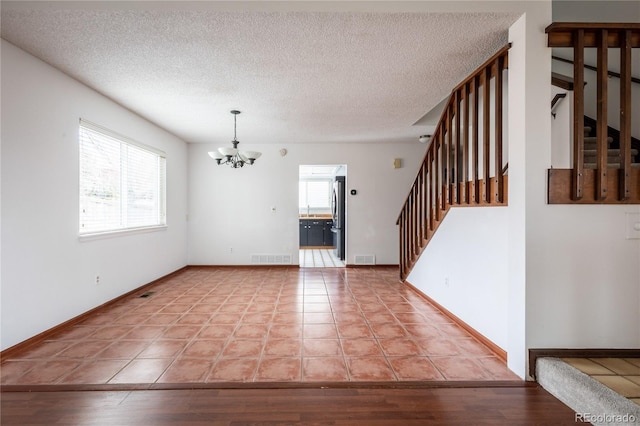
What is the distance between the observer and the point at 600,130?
2041mm

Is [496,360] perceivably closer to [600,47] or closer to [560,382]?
[560,382]

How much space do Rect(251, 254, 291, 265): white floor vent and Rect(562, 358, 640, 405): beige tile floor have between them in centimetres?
493

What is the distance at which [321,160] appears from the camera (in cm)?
633

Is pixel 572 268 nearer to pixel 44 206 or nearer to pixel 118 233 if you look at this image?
A: pixel 44 206

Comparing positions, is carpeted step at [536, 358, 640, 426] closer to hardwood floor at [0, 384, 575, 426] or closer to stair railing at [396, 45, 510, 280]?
hardwood floor at [0, 384, 575, 426]

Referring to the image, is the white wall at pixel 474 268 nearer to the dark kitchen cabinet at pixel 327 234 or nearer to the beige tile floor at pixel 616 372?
the beige tile floor at pixel 616 372

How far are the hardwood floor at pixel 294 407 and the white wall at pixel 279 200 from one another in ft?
14.4

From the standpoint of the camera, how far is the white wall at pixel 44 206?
8.27 feet

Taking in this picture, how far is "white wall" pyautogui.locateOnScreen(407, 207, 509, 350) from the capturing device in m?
2.60

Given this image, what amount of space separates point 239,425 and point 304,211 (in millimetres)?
9441

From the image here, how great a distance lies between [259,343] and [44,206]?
2396mm

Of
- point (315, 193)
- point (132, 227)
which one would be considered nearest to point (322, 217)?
point (315, 193)

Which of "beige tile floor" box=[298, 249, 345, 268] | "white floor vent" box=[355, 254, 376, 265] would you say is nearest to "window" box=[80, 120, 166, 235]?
"beige tile floor" box=[298, 249, 345, 268]

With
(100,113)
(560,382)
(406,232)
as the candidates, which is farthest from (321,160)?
(560,382)
